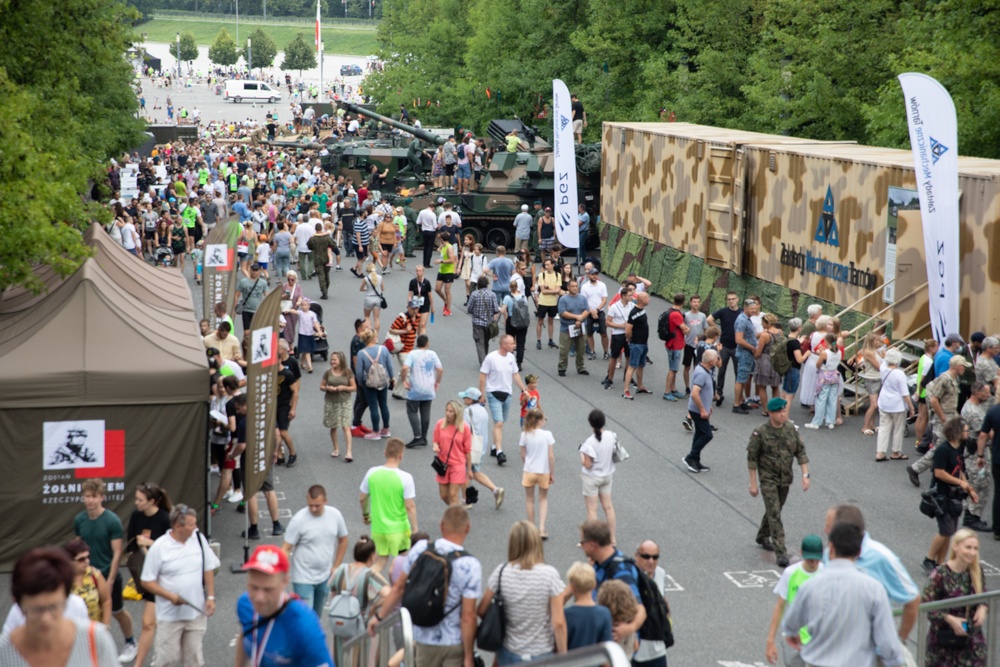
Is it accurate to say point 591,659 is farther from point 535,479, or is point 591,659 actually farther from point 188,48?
point 188,48

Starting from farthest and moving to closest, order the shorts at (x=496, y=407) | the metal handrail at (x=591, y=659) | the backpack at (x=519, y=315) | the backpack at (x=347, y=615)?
1. the backpack at (x=519, y=315)
2. the shorts at (x=496, y=407)
3. the backpack at (x=347, y=615)
4. the metal handrail at (x=591, y=659)

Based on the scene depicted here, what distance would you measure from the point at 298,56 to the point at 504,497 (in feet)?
406

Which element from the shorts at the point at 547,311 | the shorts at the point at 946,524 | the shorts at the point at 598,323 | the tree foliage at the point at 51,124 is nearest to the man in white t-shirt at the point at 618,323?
the shorts at the point at 598,323

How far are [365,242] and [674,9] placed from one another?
544 inches

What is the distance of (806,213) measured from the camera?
68.8 feet

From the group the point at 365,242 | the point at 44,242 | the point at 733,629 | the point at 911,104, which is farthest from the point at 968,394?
the point at 365,242

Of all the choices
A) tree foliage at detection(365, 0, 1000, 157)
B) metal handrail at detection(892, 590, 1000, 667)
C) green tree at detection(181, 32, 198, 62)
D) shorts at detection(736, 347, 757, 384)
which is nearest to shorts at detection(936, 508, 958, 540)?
metal handrail at detection(892, 590, 1000, 667)

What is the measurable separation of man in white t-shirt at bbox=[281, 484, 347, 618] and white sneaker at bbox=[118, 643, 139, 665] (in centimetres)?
142

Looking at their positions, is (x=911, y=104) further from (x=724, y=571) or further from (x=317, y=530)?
(x=317, y=530)

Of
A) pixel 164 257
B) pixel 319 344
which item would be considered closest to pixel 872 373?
pixel 319 344

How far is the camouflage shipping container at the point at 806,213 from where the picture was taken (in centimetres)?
1708

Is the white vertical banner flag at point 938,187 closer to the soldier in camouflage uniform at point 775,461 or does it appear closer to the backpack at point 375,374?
the soldier in camouflage uniform at point 775,461

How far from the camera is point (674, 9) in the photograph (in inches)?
1464

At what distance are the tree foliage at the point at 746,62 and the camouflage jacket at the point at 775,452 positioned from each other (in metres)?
12.0
